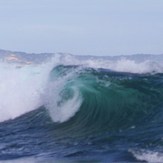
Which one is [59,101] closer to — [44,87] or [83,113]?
[83,113]

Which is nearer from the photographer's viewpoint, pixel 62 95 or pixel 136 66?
pixel 62 95

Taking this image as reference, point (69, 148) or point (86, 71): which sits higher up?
point (86, 71)

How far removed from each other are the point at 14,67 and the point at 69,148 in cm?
1307

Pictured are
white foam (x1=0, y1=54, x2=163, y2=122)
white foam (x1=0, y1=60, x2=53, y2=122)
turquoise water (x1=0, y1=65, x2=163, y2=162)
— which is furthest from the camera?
white foam (x1=0, y1=60, x2=53, y2=122)

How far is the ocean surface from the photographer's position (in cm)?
1144

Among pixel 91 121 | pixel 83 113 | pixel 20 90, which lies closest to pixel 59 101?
pixel 83 113

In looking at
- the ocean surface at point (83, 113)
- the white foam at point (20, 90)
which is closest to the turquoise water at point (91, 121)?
the ocean surface at point (83, 113)

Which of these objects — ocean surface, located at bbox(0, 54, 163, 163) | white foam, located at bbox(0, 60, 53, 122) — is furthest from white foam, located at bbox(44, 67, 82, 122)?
white foam, located at bbox(0, 60, 53, 122)

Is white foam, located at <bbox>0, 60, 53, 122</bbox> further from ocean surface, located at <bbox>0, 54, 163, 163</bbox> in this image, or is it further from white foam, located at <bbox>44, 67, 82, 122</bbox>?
white foam, located at <bbox>44, 67, 82, 122</bbox>

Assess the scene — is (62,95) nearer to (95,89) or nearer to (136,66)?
(95,89)

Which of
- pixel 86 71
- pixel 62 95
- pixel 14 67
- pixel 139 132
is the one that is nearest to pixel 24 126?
pixel 62 95

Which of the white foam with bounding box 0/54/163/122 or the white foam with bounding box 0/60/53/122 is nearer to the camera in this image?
the white foam with bounding box 0/54/163/122

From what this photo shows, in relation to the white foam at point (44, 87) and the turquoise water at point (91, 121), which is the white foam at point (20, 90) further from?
the turquoise water at point (91, 121)

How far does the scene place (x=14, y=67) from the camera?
2480 centimetres
